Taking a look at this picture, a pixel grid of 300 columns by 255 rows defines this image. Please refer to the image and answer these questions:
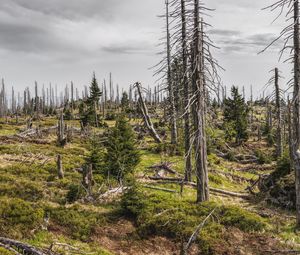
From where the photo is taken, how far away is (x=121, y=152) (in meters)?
19.6

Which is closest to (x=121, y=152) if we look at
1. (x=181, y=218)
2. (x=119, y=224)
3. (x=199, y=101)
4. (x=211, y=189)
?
(x=211, y=189)

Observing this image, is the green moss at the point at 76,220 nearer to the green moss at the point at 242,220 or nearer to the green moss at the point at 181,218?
the green moss at the point at 181,218

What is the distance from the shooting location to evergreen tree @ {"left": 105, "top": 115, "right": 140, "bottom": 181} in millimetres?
19312

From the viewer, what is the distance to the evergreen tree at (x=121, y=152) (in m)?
19.3

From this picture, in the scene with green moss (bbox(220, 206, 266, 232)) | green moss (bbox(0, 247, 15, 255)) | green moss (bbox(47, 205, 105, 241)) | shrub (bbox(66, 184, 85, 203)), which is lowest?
green moss (bbox(220, 206, 266, 232))

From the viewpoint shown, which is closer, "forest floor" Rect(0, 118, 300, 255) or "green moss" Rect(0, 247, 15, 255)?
"green moss" Rect(0, 247, 15, 255)

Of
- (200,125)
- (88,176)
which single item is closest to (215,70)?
(200,125)

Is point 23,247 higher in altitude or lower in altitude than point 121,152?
lower

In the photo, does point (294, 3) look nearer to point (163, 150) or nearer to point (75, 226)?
point (75, 226)

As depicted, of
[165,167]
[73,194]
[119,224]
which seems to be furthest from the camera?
[165,167]

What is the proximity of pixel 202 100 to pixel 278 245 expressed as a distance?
21.0 ft

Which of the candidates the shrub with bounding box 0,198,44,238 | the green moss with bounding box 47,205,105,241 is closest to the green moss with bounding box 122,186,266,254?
the green moss with bounding box 47,205,105,241

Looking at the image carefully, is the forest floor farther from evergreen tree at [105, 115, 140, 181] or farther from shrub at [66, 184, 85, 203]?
evergreen tree at [105, 115, 140, 181]

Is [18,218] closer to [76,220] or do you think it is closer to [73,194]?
[76,220]
